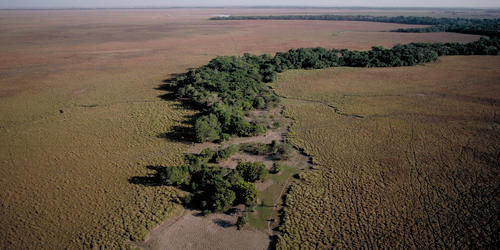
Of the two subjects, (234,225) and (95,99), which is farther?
(95,99)

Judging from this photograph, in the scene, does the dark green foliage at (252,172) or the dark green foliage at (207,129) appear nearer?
the dark green foliage at (252,172)

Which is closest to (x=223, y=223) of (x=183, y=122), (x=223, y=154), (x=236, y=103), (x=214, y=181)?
(x=214, y=181)

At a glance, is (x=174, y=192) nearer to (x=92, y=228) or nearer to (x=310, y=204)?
(x=92, y=228)

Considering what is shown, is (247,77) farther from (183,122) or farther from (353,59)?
(353,59)

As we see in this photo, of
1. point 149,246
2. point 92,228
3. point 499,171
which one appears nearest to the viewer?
point 149,246

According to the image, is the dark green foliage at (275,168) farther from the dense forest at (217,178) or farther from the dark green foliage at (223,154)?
the dark green foliage at (223,154)

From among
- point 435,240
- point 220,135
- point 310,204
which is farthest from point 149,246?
point 435,240

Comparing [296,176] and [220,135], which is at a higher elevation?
[220,135]

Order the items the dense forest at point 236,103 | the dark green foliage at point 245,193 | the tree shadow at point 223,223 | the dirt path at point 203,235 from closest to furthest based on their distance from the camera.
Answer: the dirt path at point 203,235
the tree shadow at point 223,223
the dark green foliage at point 245,193
the dense forest at point 236,103

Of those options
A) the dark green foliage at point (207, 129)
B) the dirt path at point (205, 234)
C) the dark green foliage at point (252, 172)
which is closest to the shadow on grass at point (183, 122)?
the dark green foliage at point (207, 129)
